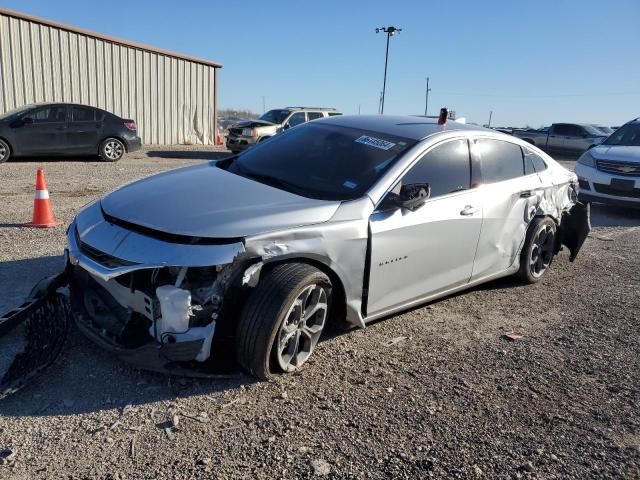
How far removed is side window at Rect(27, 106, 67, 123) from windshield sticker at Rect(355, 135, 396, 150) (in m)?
11.1

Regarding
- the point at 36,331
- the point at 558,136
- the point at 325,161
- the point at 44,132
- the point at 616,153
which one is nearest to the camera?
the point at 36,331

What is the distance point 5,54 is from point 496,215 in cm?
1636

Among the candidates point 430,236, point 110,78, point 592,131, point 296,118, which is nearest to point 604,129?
point 592,131

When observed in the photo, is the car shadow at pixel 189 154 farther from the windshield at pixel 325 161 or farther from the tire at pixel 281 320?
the tire at pixel 281 320

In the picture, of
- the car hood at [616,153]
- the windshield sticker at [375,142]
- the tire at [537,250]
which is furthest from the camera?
the car hood at [616,153]

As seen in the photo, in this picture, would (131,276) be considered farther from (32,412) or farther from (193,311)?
(32,412)

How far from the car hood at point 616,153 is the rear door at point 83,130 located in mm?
11236

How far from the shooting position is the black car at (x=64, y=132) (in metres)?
12.4

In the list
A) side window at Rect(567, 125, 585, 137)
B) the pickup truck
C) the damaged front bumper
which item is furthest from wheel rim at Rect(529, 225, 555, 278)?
side window at Rect(567, 125, 585, 137)

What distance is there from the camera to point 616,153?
960 centimetres

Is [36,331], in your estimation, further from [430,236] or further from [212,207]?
[430,236]

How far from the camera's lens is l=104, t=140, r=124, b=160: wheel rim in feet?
44.8

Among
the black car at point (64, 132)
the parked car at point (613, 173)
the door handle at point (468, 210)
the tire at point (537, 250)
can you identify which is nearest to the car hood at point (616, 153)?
the parked car at point (613, 173)

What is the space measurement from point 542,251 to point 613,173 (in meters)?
4.98
